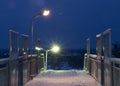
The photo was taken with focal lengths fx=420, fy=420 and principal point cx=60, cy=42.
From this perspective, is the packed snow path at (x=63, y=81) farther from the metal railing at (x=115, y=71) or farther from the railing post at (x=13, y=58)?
the metal railing at (x=115, y=71)

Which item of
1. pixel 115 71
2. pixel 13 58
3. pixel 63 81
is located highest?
pixel 13 58

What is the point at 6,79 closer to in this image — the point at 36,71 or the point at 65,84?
the point at 65,84

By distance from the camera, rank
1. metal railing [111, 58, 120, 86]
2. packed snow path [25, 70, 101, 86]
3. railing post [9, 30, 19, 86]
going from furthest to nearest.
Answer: packed snow path [25, 70, 101, 86] → railing post [9, 30, 19, 86] → metal railing [111, 58, 120, 86]

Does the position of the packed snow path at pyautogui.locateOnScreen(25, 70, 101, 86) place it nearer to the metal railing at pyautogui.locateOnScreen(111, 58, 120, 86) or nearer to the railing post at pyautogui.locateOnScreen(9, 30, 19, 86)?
the railing post at pyautogui.locateOnScreen(9, 30, 19, 86)

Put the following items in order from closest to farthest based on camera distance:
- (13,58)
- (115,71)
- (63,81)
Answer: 1. (115,71)
2. (13,58)
3. (63,81)

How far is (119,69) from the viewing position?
1080 centimetres

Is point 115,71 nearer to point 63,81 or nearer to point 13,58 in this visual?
point 13,58

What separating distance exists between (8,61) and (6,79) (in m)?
0.63

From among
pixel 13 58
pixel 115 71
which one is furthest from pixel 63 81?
pixel 115 71

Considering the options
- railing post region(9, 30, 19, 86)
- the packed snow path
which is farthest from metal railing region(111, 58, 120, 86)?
Answer: the packed snow path

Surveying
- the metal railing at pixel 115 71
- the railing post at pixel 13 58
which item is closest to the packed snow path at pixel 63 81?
the railing post at pixel 13 58

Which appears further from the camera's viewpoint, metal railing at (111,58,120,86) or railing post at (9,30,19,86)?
railing post at (9,30,19,86)

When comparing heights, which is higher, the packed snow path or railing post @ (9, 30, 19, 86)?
railing post @ (9, 30, 19, 86)

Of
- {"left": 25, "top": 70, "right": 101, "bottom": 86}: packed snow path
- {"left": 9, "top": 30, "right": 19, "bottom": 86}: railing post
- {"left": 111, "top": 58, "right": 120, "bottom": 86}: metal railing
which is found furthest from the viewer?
{"left": 25, "top": 70, "right": 101, "bottom": 86}: packed snow path
